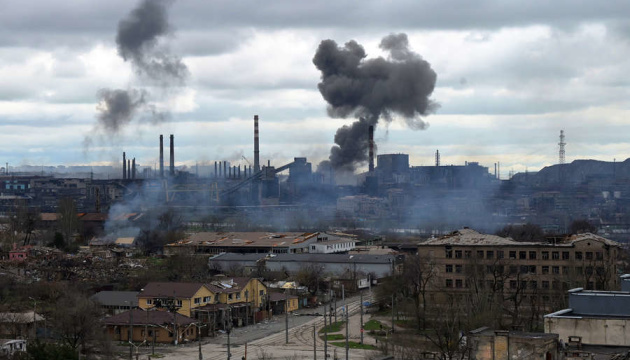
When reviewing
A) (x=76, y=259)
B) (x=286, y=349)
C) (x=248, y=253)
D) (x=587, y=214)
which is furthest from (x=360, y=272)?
(x=587, y=214)

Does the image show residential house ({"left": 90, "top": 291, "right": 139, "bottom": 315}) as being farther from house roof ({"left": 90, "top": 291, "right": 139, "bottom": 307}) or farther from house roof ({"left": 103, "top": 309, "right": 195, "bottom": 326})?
house roof ({"left": 103, "top": 309, "right": 195, "bottom": 326})

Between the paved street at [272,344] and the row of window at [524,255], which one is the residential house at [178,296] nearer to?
the paved street at [272,344]

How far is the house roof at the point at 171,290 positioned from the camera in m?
36.0

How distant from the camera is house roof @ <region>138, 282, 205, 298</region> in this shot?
118 ft

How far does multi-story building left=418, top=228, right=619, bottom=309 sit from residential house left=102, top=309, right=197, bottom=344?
11347 mm

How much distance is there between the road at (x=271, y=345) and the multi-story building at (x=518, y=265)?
5.12 meters

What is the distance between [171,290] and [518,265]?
578 inches

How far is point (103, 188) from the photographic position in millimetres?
116312

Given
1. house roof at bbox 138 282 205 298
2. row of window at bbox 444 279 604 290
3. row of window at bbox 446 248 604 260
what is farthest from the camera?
row of window at bbox 446 248 604 260

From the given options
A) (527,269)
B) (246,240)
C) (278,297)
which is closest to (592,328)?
(527,269)

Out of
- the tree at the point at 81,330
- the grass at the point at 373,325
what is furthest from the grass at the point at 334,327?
the tree at the point at 81,330

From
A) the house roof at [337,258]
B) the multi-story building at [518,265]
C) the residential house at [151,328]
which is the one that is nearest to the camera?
the residential house at [151,328]

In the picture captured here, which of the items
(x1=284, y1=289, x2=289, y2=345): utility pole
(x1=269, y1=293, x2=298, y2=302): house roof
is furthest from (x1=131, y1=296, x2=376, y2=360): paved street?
(x1=269, y1=293, x2=298, y2=302): house roof

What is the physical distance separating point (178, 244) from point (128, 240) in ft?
30.4
